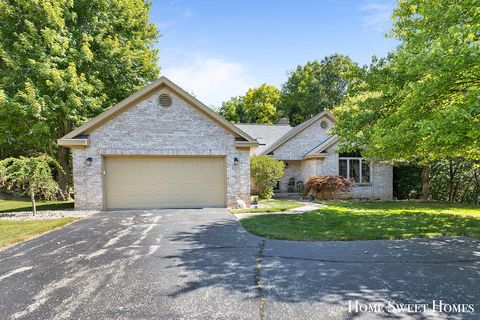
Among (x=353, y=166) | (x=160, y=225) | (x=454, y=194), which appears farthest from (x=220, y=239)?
(x=454, y=194)

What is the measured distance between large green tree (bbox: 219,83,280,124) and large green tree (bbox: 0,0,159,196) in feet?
82.8

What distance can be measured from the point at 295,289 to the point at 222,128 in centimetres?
981

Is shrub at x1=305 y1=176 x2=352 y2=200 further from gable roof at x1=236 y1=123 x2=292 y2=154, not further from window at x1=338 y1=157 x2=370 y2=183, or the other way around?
gable roof at x1=236 y1=123 x2=292 y2=154

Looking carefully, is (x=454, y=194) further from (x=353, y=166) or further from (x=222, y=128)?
(x=222, y=128)

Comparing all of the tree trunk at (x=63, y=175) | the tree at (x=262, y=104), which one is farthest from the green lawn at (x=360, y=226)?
the tree at (x=262, y=104)

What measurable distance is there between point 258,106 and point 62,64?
30.8 meters

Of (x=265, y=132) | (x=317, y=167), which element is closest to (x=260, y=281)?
(x=317, y=167)

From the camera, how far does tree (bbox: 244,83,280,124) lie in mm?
43500

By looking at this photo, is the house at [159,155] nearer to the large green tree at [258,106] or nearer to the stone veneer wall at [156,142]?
the stone veneer wall at [156,142]

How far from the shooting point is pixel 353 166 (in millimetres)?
18156

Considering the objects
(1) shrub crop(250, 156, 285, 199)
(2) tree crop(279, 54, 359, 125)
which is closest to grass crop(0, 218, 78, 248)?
(1) shrub crop(250, 156, 285, 199)

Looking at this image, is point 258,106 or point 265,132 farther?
point 258,106

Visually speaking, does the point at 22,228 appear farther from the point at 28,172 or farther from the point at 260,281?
the point at 260,281

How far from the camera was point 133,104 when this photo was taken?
41.1 feet
